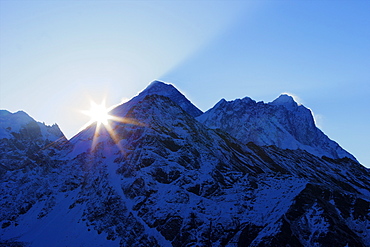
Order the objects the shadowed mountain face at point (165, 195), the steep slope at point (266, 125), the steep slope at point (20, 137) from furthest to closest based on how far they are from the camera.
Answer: the steep slope at point (266, 125)
the steep slope at point (20, 137)
the shadowed mountain face at point (165, 195)

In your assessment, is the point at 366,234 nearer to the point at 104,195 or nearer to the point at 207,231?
the point at 207,231

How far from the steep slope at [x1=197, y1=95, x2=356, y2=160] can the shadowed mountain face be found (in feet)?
165

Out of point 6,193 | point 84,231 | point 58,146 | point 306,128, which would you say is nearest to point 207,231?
point 84,231

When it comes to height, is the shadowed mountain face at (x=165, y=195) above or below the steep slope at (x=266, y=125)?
below

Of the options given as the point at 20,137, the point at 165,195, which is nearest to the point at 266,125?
the point at 165,195

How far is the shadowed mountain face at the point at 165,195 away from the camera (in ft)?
210

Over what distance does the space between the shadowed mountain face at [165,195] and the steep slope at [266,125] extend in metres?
50.2

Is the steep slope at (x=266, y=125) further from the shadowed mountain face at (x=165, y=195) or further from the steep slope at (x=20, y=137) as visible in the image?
the steep slope at (x=20, y=137)

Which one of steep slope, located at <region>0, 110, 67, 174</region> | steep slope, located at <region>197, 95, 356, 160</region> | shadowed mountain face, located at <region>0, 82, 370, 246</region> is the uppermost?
steep slope, located at <region>0, 110, 67, 174</region>

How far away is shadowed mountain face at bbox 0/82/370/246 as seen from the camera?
2522 inches

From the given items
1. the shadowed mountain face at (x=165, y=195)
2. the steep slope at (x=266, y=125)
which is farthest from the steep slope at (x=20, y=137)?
the steep slope at (x=266, y=125)

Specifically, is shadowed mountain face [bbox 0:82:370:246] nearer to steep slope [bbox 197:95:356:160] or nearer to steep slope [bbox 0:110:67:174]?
steep slope [bbox 0:110:67:174]

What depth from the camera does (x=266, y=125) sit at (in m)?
174

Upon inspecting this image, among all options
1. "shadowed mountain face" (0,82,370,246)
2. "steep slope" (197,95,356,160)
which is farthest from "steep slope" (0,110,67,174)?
"steep slope" (197,95,356,160)
